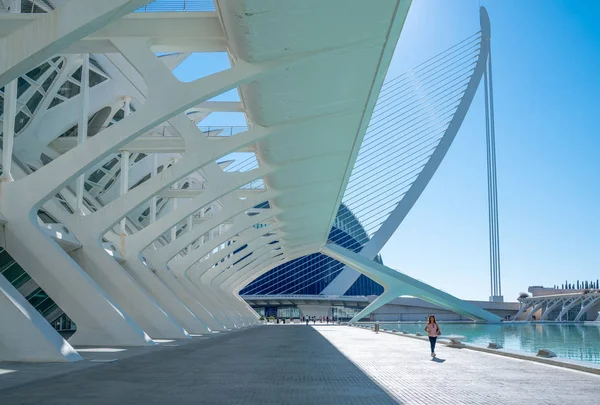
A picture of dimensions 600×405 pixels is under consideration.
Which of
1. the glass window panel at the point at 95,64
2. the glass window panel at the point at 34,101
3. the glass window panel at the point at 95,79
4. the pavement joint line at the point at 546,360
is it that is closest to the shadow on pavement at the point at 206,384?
the pavement joint line at the point at 546,360

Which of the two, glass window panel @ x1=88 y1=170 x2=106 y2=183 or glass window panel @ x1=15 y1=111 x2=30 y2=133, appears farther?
glass window panel @ x1=88 y1=170 x2=106 y2=183

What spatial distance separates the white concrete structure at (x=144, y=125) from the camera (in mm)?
8953

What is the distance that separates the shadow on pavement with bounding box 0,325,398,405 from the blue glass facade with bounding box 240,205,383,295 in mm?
63056

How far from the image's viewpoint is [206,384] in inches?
270

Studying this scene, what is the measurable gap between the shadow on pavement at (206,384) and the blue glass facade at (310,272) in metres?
63.1

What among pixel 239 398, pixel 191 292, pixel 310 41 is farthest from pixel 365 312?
pixel 239 398

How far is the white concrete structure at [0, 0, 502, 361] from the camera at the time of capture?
29.4 feet

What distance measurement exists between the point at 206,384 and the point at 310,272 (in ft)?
221

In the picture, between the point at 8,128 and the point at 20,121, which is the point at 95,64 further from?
the point at 8,128

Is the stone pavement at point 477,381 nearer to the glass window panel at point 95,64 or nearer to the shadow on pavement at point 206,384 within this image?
the shadow on pavement at point 206,384

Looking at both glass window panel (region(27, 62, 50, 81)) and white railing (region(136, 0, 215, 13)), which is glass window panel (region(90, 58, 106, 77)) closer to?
glass window panel (region(27, 62, 50, 81))

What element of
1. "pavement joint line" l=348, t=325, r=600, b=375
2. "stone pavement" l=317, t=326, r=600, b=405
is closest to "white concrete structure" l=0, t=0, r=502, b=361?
"stone pavement" l=317, t=326, r=600, b=405

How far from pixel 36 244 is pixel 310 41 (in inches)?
225

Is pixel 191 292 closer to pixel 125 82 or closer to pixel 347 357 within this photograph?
pixel 125 82
